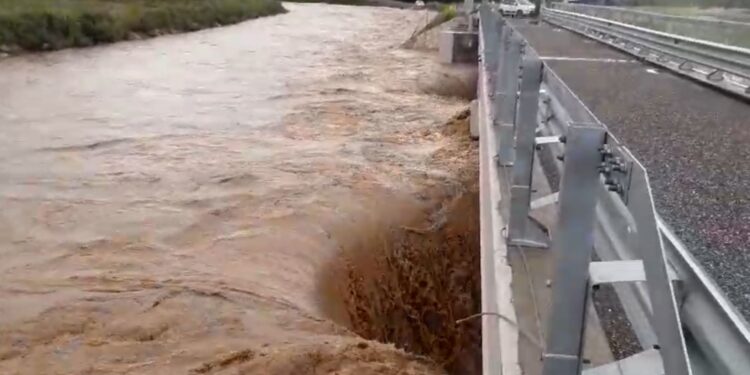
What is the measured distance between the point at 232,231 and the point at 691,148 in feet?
16.5

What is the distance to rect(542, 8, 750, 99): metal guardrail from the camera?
28.6ft

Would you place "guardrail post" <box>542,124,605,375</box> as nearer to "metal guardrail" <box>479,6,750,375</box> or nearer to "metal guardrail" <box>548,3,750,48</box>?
"metal guardrail" <box>479,6,750,375</box>

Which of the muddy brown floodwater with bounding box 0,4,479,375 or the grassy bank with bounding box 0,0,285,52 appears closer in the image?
the muddy brown floodwater with bounding box 0,4,479,375

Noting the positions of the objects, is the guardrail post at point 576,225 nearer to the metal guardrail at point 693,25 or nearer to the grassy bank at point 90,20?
the metal guardrail at point 693,25

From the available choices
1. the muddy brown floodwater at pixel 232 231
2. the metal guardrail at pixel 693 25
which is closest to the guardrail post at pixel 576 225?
the muddy brown floodwater at pixel 232 231

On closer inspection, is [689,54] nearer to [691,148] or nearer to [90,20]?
[691,148]

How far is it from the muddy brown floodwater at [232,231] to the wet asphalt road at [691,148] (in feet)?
6.39

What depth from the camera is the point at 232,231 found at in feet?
29.9

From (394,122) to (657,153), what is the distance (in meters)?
10.6

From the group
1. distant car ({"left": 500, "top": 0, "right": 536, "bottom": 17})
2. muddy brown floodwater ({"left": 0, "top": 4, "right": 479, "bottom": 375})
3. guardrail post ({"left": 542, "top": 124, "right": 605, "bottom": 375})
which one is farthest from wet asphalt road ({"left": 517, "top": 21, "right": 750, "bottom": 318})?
distant car ({"left": 500, "top": 0, "right": 536, "bottom": 17})

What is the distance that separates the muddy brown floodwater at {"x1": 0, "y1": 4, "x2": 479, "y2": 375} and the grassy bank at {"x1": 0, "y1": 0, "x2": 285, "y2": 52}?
5217 mm

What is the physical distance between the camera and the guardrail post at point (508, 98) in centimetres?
522

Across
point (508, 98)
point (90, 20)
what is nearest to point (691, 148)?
point (508, 98)

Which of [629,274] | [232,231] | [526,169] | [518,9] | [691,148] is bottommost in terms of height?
[232,231]
